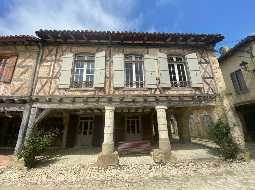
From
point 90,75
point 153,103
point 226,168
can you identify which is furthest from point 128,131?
point 226,168

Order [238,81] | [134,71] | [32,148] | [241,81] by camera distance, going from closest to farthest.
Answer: [32,148]
[134,71]
[241,81]
[238,81]

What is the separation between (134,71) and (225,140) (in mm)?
4675

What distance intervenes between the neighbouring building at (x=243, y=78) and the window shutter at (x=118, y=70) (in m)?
7.08

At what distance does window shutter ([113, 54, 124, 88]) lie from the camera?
742cm

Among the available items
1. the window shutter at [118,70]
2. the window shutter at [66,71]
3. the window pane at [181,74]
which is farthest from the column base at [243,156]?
the window shutter at [66,71]

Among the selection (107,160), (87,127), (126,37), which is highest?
(126,37)

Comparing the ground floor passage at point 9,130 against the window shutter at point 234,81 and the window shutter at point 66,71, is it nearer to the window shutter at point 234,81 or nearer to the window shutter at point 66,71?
the window shutter at point 66,71

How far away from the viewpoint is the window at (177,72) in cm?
797

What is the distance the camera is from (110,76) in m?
7.65

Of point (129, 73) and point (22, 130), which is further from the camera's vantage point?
point (129, 73)

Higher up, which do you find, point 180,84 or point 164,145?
point 180,84

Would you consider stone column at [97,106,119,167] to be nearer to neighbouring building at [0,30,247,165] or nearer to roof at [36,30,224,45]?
neighbouring building at [0,30,247,165]

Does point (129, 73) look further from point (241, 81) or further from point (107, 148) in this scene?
point (241, 81)

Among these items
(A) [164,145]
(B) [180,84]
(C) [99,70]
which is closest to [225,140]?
(A) [164,145]
